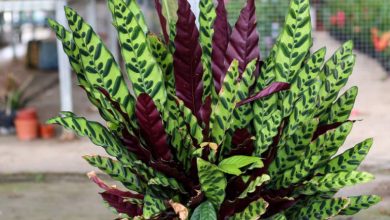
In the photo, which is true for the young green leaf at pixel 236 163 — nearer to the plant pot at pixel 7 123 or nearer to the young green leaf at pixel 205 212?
the young green leaf at pixel 205 212

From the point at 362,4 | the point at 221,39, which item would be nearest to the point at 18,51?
the point at 362,4

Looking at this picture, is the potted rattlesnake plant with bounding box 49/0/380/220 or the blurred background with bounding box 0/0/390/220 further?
the blurred background with bounding box 0/0/390/220

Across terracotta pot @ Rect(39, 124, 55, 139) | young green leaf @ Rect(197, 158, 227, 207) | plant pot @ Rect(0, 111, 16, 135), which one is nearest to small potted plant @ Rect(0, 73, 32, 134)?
plant pot @ Rect(0, 111, 16, 135)

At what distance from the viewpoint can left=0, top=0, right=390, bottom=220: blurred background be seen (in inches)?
226

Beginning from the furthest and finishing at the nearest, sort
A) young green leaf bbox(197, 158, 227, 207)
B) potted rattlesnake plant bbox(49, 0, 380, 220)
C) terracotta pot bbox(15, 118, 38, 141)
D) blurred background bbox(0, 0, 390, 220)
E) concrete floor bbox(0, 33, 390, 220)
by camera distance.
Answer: terracotta pot bbox(15, 118, 38, 141)
blurred background bbox(0, 0, 390, 220)
concrete floor bbox(0, 33, 390, 220)
potted rattlesnake plant bbox(49, 0, 380, 220)
young green leaf bbox(197, 158, 227, 207)

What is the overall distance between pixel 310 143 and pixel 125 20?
75 cm

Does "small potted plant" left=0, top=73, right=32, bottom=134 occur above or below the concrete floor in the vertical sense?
above

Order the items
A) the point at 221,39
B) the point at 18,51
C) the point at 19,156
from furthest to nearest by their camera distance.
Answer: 1. the point at 18,51
2. the point at 19,156
3. the point at 221,39

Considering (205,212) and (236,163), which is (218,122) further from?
(205,212)

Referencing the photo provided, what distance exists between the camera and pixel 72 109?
928 centimetres

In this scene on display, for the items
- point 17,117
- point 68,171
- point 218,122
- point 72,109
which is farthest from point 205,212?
point 72,109

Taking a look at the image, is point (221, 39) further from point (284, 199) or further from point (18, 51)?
point (18, 51)

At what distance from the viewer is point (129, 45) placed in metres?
2.51

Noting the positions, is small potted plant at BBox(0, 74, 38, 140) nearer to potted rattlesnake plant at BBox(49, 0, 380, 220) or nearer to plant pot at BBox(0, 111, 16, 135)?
plant pot at BBox(0, 111, 16, 135)
